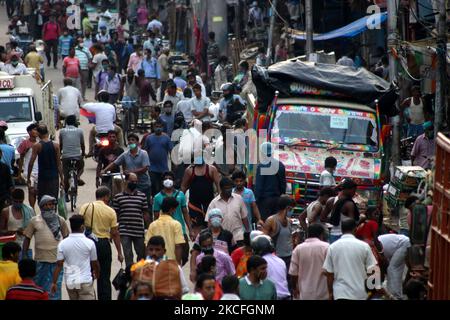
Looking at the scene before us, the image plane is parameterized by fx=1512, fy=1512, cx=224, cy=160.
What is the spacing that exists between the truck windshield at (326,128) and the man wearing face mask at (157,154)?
70.5 inches

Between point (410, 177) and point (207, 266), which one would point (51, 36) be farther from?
→ point (207, 266)

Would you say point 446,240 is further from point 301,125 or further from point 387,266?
point 301,125

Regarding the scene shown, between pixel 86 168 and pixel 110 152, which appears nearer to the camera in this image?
pixel 110 152

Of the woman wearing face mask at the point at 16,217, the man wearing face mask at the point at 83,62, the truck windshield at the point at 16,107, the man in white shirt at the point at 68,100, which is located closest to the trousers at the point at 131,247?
the woman wearing face mask at the point at 16,217

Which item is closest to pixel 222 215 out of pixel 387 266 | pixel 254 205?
pixel 254 205

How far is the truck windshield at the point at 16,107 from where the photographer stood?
90.2 feet

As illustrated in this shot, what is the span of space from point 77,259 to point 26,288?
66.1 inches

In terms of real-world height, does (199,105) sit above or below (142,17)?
below

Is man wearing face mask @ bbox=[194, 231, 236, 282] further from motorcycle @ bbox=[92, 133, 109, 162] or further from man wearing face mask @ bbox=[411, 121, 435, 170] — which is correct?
man wearing face mask @ bbox=[411, 121, 435, 170]

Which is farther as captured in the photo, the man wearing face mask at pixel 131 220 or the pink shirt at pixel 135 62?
the pink shirt at pixel 135 62

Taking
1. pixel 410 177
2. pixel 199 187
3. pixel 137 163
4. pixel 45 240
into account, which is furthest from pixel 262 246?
pixel 137 163

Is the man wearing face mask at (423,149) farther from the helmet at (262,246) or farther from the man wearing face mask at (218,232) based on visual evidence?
the helmet at (262,246)

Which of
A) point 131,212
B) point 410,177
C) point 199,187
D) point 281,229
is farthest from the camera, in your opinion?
point 199,187

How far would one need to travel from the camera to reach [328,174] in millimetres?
19703
